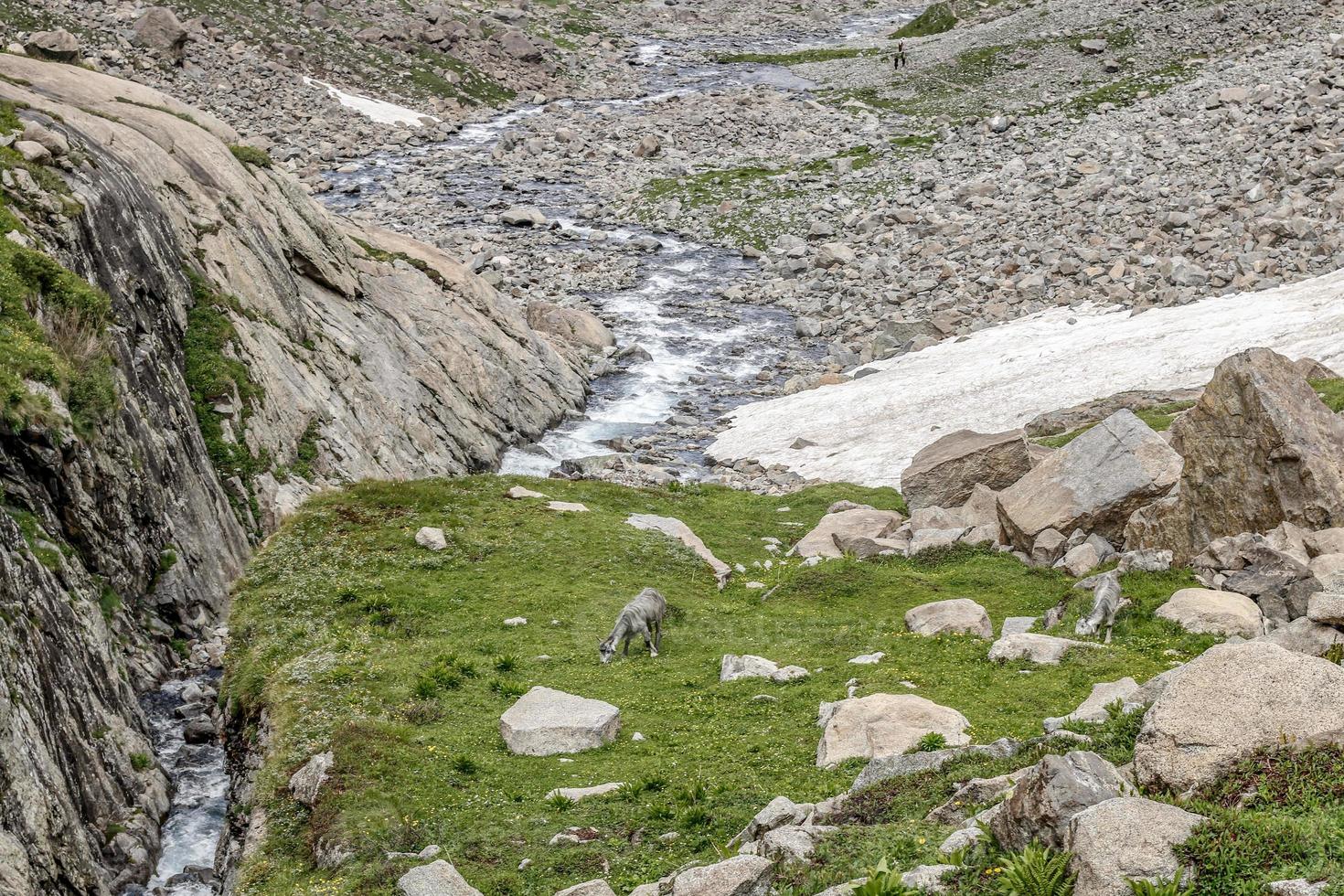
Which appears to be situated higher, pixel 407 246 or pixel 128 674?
pixel 407 246

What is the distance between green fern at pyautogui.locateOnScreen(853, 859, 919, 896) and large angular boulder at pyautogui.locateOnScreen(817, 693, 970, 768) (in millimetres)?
6390

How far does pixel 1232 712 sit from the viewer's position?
13.3 meters

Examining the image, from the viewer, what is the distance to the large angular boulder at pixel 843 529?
36.3m

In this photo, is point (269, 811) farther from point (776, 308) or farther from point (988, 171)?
point (988, 171)

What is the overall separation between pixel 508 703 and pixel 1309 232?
47551 mm

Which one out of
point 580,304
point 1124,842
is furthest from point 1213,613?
point 580,304

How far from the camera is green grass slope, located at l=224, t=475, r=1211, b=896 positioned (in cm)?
1836

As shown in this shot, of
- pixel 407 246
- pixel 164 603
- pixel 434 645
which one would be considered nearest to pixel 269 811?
pixel 434 645

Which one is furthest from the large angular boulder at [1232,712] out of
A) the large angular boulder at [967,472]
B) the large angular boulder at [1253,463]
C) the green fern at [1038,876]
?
the large angular boulder at [967,472]

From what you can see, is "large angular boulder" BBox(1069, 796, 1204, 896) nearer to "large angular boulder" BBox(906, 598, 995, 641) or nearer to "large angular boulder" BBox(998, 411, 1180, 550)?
"large angular boulder" BBox(906, 598, 995, 641)

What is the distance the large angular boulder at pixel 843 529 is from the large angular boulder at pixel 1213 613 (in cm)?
1226

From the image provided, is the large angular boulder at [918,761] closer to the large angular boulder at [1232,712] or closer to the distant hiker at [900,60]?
the large angular boulder at [1232,712]

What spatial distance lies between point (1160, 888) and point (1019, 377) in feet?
137

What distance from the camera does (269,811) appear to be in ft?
68.0
